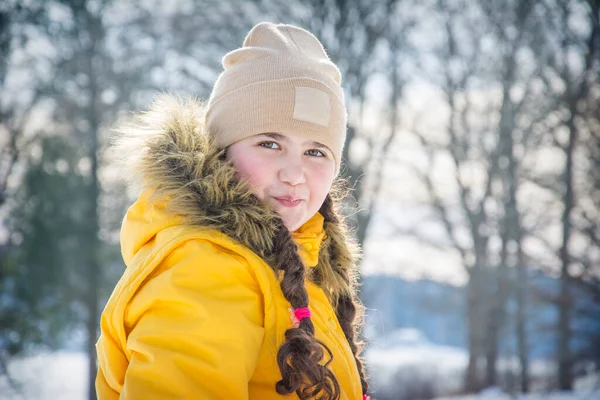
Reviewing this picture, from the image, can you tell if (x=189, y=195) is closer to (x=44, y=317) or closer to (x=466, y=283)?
(x=44, y=317)

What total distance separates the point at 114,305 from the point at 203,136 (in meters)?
0.60

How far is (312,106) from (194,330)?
91 cm

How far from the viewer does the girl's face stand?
1.67 meters

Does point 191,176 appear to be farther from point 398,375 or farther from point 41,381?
point 398,375

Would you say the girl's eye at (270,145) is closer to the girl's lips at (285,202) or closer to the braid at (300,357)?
the girl's lips at (285,202)

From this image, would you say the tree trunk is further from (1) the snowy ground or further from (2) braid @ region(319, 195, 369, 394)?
(2) braid @ region(319, 195, 369, 394)

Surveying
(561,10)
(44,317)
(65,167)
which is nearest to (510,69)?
(561,10)

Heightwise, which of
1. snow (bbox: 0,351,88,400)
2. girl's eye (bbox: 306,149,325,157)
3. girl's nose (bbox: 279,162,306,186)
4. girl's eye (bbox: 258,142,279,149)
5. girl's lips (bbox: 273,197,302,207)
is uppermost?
girl's eye (bbox: 306,149,325,157)

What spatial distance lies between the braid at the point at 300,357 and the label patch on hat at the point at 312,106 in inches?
20.6

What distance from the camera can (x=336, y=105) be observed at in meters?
1.99

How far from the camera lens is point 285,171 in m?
1.67

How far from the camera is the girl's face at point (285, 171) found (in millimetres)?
1674

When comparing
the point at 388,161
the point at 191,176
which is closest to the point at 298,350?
the point at 191,176

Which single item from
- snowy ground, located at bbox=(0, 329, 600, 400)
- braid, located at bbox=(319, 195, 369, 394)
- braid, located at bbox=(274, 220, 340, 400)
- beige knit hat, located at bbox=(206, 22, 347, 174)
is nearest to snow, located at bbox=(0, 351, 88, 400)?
snowy ground, located at bbox=(0, 329, 600, 400)
